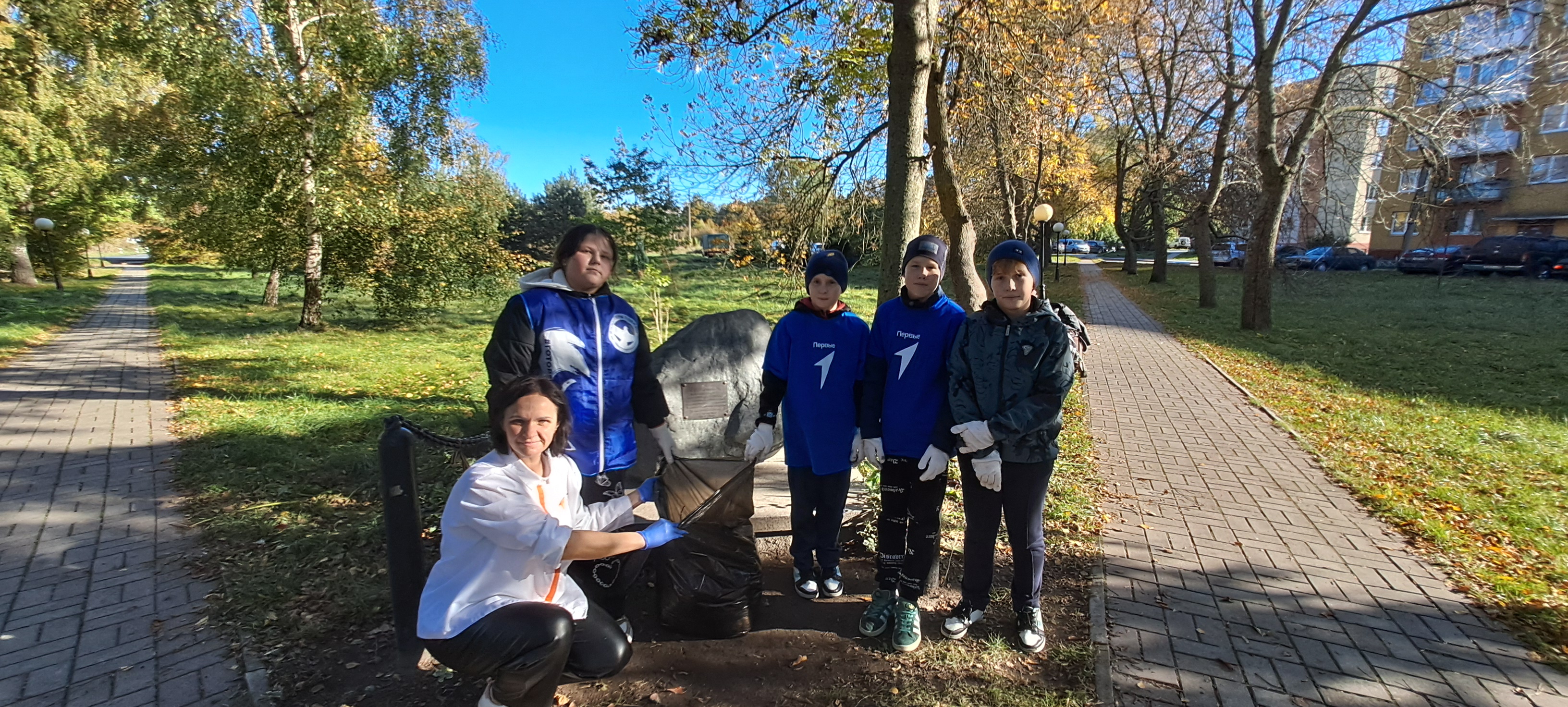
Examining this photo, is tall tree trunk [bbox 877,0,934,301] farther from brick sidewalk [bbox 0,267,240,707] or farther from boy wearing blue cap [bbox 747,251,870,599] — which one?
brick sidewalk [bbox 0,267,240,707]

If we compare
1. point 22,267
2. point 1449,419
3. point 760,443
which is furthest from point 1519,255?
point 22,267

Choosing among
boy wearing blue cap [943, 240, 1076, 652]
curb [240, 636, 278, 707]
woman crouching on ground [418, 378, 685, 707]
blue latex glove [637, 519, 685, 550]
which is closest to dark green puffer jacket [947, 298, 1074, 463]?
boy wearing blue cap [943, 240, 1076, 652]

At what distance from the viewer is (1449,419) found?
7.02 m

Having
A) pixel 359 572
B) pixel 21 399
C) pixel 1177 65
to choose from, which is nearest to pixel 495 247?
pixel 21 399

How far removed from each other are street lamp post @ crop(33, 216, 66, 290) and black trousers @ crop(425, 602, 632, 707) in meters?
28.4

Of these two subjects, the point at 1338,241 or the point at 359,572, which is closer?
the point at 359,572

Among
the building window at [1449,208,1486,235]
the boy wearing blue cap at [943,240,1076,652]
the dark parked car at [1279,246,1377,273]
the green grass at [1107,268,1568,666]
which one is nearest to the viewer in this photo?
the boy wearing blue cap at [943,240,1076,652]

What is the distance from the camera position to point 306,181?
40.2 feet

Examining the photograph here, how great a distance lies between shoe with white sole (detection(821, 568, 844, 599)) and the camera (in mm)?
3443

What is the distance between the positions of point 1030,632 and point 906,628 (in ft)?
1.79

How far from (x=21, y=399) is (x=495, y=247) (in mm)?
8605

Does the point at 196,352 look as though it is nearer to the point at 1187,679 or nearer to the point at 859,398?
the point at 859,398

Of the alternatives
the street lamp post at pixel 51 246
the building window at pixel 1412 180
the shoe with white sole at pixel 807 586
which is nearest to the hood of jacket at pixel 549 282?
the shoe with white sole at pixel 807 586

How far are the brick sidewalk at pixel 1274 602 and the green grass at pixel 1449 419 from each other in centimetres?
26
